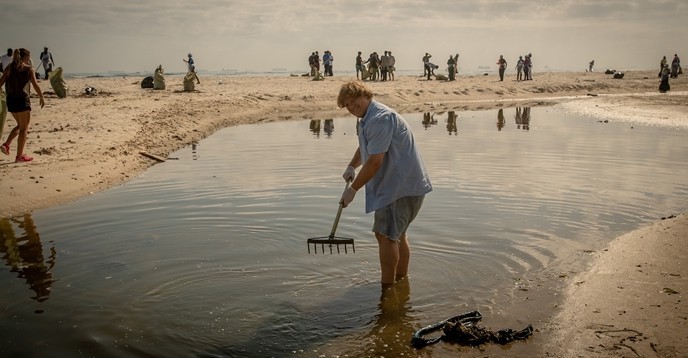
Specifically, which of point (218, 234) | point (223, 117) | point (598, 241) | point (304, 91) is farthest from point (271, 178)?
point (304, 91)

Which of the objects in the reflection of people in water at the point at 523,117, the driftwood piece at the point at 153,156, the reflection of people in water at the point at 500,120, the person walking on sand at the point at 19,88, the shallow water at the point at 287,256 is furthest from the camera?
the reflection of people in water at the point at 523,117

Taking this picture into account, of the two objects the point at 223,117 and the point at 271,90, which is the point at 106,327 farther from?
the point at 271,90

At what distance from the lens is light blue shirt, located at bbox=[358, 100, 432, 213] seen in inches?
195

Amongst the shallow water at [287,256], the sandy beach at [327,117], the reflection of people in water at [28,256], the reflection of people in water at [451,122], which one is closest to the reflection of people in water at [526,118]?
the sandy beach at [327,117]

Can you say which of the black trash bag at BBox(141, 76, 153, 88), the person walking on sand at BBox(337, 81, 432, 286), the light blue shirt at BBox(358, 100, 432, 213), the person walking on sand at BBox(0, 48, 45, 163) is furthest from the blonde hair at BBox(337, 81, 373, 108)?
the black trash bag at BBox(141, 76, 153, 88)

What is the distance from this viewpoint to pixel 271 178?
10844 mm

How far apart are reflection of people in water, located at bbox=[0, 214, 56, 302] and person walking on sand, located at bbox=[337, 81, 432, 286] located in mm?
3093

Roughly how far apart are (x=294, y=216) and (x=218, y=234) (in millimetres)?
1185

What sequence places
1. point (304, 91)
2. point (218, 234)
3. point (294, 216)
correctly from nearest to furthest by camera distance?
point (218, 234)
point (294, 216)
point (304, 91)

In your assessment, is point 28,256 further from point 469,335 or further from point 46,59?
point 46,59

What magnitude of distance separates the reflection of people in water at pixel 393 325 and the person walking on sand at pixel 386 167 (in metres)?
0.46

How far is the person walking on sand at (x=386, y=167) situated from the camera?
496cm

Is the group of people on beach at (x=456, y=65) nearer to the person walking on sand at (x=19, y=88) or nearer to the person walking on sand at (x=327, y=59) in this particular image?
the person walking on sand at (x=327, y=59)

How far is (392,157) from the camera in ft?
16.6
